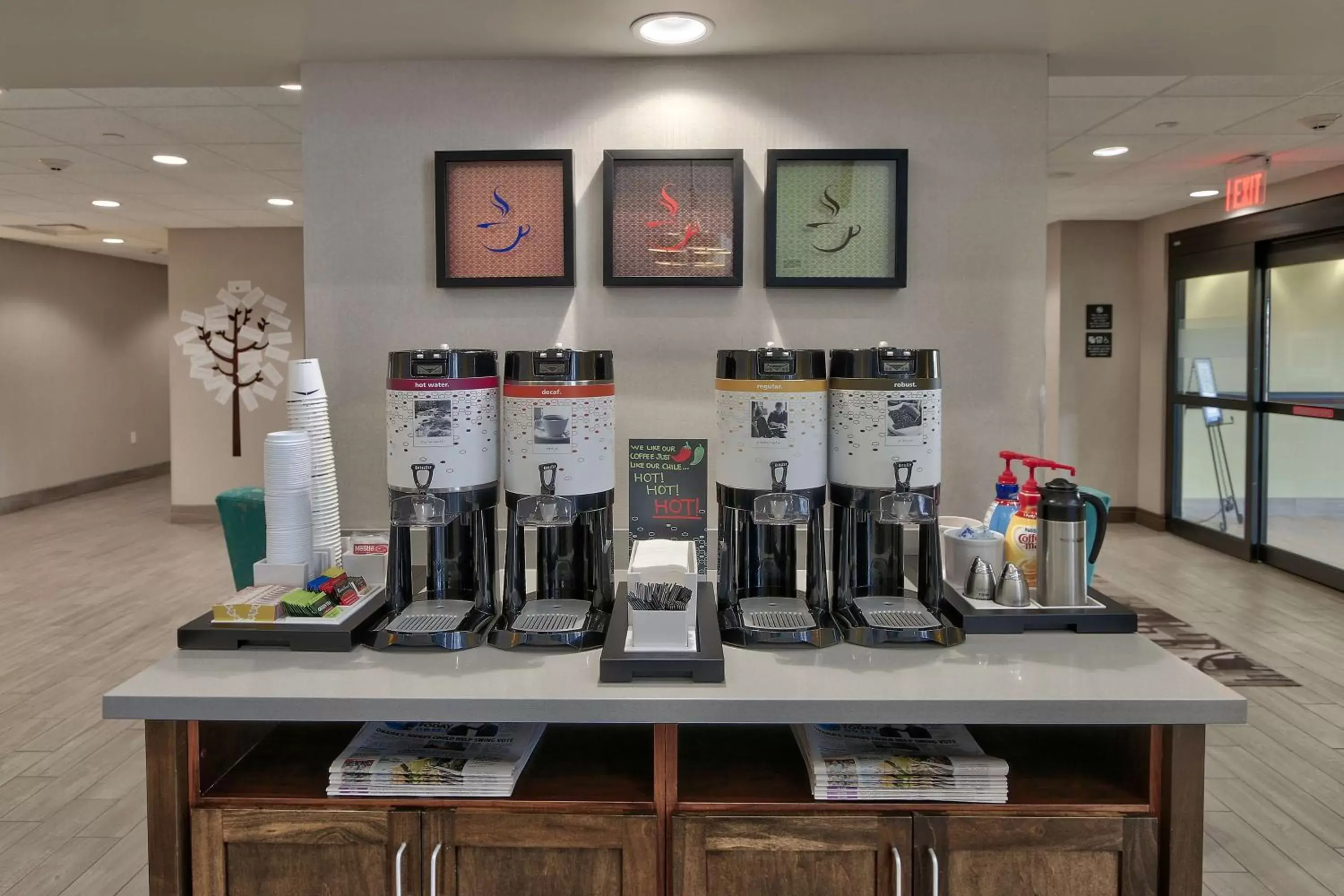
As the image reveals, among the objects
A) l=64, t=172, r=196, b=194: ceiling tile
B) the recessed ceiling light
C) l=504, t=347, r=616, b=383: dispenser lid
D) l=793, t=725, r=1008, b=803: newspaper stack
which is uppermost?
l=64, t=172, r=196, b=194: ceiling tile

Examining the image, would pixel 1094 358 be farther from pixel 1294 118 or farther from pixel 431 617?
pixel 431 617

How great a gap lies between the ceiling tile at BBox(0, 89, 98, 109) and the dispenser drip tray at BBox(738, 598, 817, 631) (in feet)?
12.1

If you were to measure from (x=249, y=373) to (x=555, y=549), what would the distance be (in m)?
7.28

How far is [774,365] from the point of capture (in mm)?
1854

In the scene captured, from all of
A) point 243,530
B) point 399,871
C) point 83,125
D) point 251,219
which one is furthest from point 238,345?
point 399,871

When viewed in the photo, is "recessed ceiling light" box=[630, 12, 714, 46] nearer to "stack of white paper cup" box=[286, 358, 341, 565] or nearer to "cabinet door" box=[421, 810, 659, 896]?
"stack of white paper cup" box=[286, 358, 341, 565]

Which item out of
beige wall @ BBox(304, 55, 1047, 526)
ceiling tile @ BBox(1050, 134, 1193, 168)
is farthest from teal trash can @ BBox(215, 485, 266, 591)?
ceiling tile @ BBox(1050, 134, 1193, 168)

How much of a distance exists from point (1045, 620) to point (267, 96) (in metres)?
3.67

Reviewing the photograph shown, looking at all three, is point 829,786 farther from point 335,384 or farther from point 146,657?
point 146,657

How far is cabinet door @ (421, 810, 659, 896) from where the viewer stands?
1.54 metres

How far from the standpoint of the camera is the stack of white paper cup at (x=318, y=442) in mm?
2029

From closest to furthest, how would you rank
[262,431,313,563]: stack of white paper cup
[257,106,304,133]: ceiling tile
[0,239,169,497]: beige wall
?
[262,431,313,563]: stack of white paper cup < [257,106,304,133]: ceiling tile < [0,239,169,497]: beige wall

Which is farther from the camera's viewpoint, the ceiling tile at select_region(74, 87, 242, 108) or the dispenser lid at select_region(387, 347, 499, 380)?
the ceiling tile at select_region(74, 87, 242, 108)

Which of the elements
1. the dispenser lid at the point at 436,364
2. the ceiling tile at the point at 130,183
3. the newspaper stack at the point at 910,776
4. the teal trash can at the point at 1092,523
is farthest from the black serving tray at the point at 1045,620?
the ceiling tile at the point at 130,183
